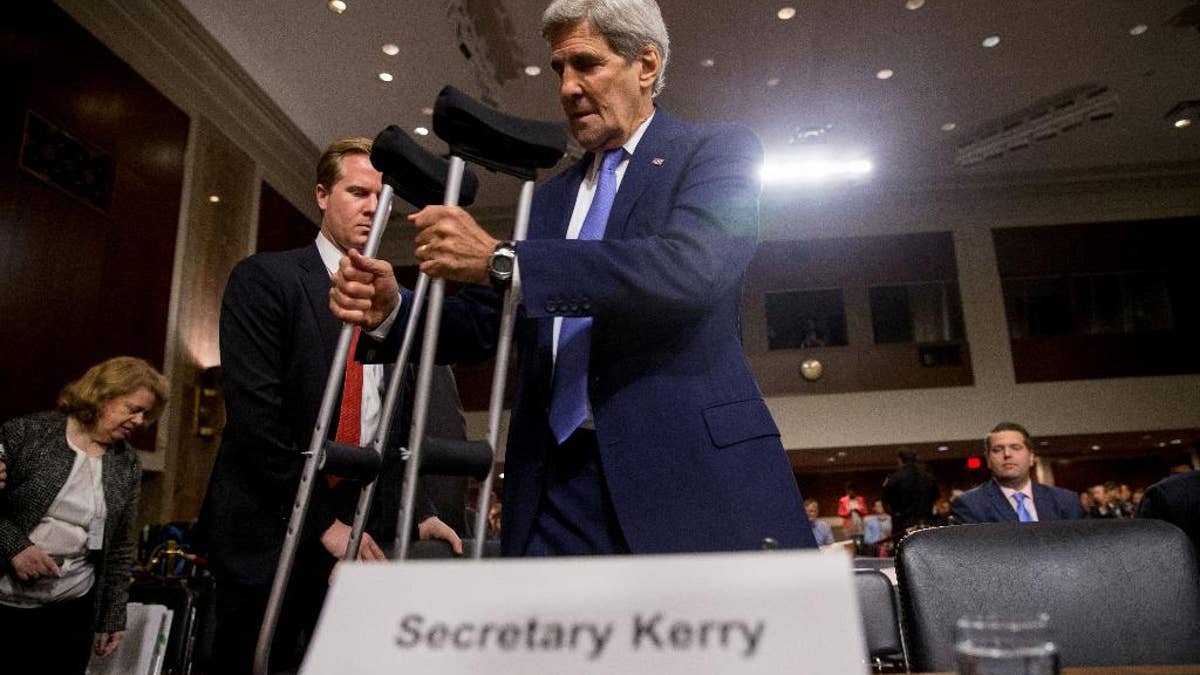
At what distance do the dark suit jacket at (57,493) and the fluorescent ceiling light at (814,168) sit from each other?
7.74 meters

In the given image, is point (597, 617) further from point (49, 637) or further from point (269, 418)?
point (49, 637)

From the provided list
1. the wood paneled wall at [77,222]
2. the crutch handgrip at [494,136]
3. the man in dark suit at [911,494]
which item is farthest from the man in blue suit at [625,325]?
the man in dark suit at [911,494]

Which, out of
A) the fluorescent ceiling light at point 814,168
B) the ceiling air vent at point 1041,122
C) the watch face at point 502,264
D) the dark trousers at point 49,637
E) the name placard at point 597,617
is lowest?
the dark trousers at point 49,637

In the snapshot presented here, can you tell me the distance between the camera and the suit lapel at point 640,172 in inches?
47.4

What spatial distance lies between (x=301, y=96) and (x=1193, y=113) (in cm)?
990

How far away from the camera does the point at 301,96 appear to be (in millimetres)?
8406

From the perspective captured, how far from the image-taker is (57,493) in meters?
3.20

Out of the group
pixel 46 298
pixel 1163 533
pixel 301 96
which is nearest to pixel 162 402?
pixel 46 298

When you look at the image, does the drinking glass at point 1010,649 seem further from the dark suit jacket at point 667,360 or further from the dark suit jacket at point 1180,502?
the dark suit jacket at point 1180,502

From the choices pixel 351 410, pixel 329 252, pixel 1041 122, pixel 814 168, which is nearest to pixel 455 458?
pixel 351 410

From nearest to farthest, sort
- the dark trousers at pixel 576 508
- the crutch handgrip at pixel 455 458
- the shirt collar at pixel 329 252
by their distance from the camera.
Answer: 1. the crutch handgrip at pixel 455 458
2. the dark trousers at pixel 576 508
3. the shirt collar at pixel 329 252

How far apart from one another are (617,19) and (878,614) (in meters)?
1.56

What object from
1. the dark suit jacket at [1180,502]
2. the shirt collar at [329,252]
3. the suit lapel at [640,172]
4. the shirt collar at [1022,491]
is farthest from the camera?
the shirt collar at [1022,491]

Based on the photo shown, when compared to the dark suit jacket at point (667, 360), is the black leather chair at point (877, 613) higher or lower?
lower
